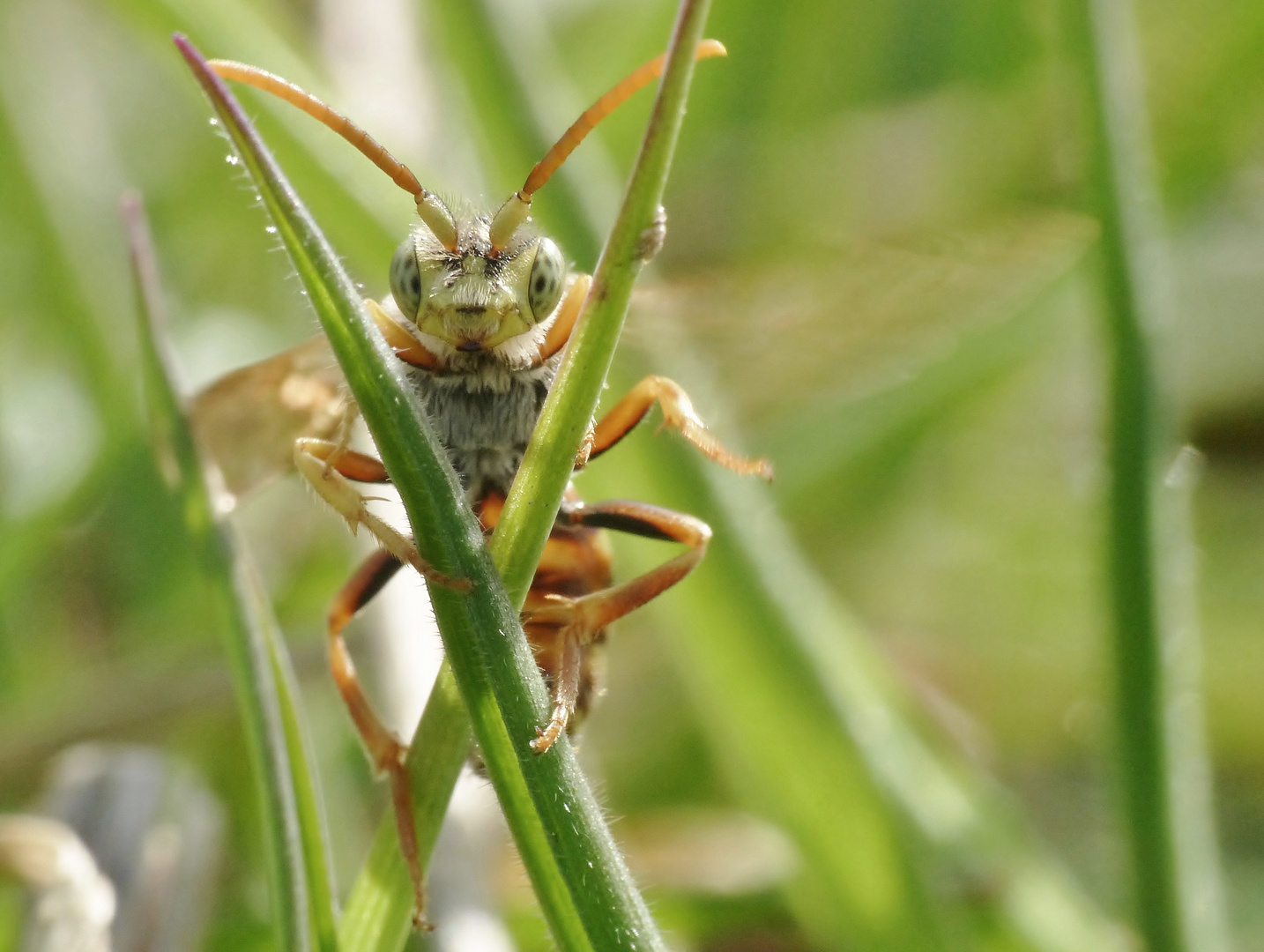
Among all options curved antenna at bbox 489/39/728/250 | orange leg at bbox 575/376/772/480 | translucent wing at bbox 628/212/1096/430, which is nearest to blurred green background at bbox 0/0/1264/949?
translucent wing at bbox 628/212/1096/430

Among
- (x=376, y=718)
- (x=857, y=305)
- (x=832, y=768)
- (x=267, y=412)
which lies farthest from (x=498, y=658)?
(x=857, y=305)

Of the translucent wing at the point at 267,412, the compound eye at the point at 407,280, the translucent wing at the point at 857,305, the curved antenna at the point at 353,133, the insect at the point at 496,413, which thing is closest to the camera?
the curved antenna at the point at 353,133

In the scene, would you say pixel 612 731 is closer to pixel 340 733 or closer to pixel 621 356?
pixel 340 733

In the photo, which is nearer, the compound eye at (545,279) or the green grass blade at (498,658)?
the green grass blade at (498,658)

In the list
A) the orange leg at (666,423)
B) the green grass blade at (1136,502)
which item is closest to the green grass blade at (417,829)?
the orange leg at (666,423)

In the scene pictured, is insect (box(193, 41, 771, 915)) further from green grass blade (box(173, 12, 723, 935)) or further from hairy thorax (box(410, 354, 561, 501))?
green grass blade (box(173, 12, 723, 935))

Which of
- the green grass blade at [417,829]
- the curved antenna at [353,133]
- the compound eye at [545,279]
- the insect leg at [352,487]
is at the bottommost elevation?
the green grass blade at [417,829]

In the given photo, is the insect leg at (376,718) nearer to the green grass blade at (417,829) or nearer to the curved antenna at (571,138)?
the green grass blade at (417,829)
